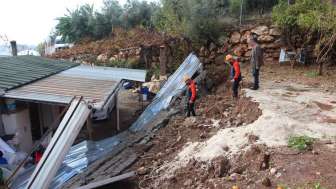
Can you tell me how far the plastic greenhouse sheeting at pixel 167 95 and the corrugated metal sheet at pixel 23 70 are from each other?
3.34 meters

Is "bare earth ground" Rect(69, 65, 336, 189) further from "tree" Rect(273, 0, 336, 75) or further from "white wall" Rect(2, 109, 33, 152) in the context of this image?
"white wall" Rect(2, 109, 33, 152)

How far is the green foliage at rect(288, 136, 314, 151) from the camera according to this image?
5484 mm

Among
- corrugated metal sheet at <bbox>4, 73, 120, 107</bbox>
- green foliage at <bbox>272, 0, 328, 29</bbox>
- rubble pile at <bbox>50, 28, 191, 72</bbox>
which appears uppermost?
green foliage at <bbox>272, 0, 328, 29</bbox>

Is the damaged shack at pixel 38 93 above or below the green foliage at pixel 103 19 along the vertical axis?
below

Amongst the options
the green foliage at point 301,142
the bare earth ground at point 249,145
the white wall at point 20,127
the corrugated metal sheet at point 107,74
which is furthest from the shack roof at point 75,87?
the green foliage at point 301,142

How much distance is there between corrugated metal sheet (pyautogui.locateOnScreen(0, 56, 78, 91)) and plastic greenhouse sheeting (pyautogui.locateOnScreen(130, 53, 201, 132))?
3.34 meters

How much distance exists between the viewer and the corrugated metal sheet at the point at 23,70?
8.57m

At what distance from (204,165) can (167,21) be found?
12.5 m

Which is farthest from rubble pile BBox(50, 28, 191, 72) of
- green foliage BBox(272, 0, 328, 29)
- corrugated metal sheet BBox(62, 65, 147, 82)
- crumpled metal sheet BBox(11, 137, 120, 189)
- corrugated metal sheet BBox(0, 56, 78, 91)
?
crumpled metal sheet BBox(11, 137, 120, 189)

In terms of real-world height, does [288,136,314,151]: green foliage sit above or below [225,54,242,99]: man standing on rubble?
below

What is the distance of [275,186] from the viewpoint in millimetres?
4559

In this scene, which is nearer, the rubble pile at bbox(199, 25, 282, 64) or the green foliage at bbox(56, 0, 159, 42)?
the rubble pile at bbox(199, 25, 282, 64)

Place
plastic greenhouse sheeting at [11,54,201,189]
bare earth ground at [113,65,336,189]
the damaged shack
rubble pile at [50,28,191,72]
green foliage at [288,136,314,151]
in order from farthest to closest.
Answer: rubble pile at [50,28,191,72], the damaged shack, plastic greenhouse sheeting at [11,54,201,189], green foliage at [288,136,314,151], bare earth ground at [113,65,336,189]

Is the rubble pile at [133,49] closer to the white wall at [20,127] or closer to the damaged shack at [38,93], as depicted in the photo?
the damaged shack at [38,93]
